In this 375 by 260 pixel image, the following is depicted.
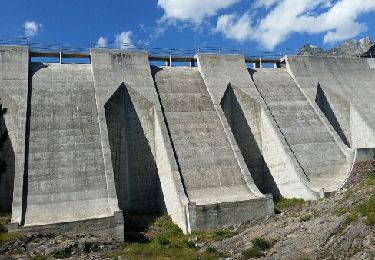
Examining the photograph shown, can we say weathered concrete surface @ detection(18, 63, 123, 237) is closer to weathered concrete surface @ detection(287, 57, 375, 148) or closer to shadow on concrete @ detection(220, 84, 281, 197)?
shadow on concrete @ detection(220, 84, 281, 197)

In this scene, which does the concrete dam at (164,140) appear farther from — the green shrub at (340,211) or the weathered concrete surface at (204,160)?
the green shrub at (340,211)

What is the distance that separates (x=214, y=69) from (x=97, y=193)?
1706 centimetres

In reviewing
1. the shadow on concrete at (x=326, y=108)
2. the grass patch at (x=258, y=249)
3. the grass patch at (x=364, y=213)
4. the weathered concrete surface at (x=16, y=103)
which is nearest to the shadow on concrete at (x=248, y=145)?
the shadow on concrete at (x=326, y=108)

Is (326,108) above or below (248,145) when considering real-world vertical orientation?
above

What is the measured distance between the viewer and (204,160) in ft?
94.2

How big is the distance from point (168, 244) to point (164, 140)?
8248 mm

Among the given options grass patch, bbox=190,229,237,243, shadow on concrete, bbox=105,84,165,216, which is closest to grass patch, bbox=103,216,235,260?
grass patch, bbox=190,229,237,243

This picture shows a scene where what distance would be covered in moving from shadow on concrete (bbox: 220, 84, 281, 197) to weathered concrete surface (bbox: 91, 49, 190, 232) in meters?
6.81

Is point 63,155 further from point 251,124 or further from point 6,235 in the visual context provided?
point 251,124

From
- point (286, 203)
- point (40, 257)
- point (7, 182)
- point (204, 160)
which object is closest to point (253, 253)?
point (40, 257)

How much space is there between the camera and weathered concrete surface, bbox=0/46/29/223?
24578 mm

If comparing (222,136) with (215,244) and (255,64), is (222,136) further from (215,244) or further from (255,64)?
(255,64)

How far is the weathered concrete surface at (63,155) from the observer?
23.8 metres

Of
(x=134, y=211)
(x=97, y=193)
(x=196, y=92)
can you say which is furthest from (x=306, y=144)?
(x=97, y=193)
